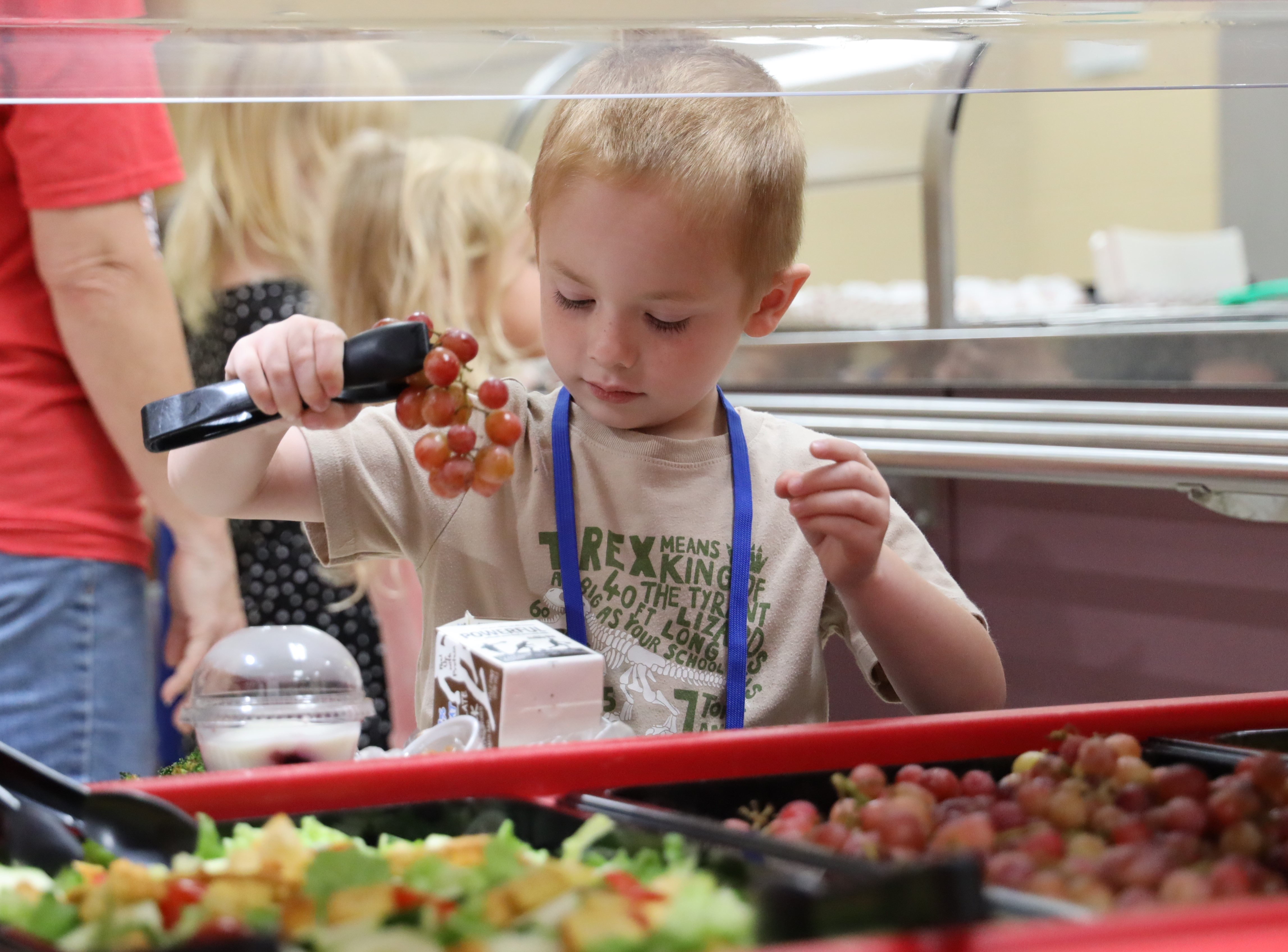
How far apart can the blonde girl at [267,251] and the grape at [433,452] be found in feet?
4.61

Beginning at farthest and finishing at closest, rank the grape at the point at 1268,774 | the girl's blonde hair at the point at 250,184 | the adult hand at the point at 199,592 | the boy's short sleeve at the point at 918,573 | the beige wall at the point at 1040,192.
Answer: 1. the beige wall at the point at 1040,192
2. the girl's blonde hair at the point at 250,184
3. the adult hand at the point at 199,592
4. the boy's short sleeve at the point at 918,573
5. the grape at the point at 1268,774

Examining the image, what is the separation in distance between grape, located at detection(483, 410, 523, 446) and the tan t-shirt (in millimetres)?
262

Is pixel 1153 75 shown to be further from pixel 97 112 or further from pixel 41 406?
pixel 41 406

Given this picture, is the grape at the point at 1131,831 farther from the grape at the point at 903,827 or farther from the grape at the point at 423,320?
the grape at the point at 423,320

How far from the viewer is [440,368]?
1.01 m

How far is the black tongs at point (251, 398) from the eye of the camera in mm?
965

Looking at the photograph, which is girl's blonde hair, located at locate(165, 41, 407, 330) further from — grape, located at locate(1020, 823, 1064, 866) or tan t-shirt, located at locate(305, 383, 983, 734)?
A: grape, located at locate(1020, 823, 1064, 866)

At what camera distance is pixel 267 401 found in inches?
40.2

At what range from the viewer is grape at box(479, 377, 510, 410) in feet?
3.67

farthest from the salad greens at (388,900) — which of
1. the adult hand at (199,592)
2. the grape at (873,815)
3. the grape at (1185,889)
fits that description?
the adult hand at (199,592)

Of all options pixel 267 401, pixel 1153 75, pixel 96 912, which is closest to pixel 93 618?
pixel 267 401

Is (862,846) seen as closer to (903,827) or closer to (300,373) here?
(903,827)

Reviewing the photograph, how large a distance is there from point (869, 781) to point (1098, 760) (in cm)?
15

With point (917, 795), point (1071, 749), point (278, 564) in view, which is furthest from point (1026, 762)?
point (278, 564)
